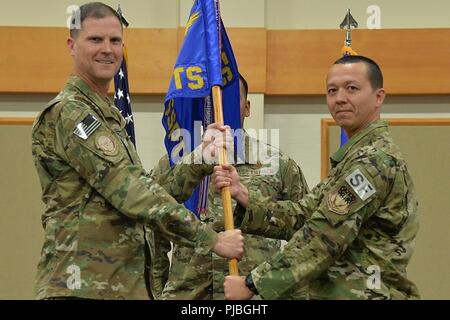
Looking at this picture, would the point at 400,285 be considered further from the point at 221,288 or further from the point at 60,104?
the point at 60,104

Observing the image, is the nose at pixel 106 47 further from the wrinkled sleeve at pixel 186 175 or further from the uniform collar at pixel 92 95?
the wrinkled sleeve at pixel 186 175

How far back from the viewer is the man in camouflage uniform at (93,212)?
2686mm

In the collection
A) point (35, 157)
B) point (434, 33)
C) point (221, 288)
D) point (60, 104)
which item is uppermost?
point (434, 33)

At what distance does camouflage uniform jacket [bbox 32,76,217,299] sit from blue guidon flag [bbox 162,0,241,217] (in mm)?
938

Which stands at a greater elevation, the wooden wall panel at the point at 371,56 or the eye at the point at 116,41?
the wooden wall panel at the point at 371,56

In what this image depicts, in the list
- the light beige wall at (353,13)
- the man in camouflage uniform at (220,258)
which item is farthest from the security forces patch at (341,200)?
the light beige wall at (353,13)

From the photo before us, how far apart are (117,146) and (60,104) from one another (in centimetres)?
26

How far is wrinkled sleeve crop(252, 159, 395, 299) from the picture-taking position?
8.79 ft

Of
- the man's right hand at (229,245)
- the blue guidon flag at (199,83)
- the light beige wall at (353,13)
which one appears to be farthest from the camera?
the light beige wall at (353,13)

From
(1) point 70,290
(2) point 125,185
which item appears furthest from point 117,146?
(1) point 70,290

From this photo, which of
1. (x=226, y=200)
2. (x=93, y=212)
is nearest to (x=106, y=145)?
(x=93, y=212)

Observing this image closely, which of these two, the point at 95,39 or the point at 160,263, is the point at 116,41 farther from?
the point at 160,263

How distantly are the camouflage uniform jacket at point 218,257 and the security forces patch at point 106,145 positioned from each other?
1153 mm

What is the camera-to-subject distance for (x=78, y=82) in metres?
2.90
